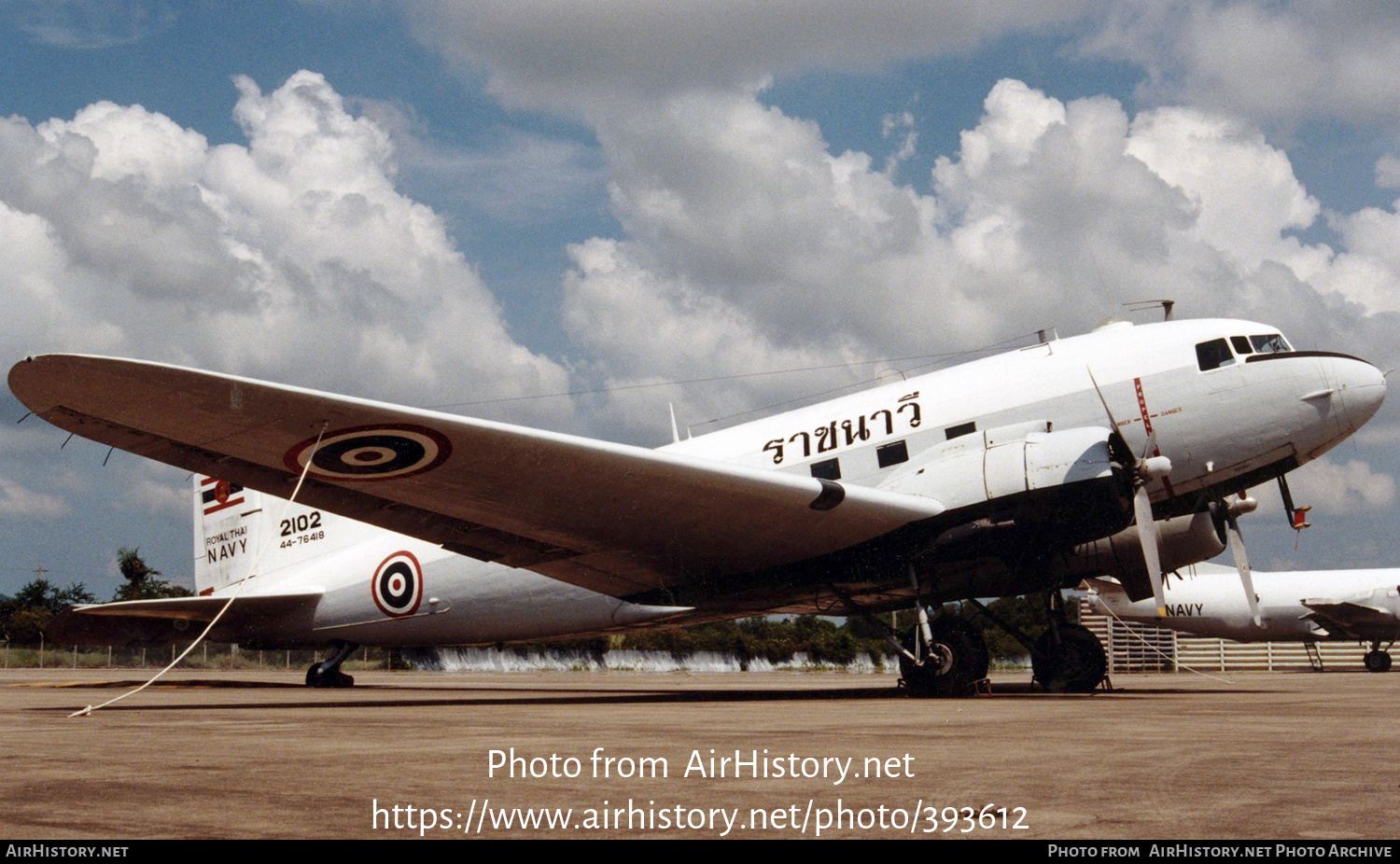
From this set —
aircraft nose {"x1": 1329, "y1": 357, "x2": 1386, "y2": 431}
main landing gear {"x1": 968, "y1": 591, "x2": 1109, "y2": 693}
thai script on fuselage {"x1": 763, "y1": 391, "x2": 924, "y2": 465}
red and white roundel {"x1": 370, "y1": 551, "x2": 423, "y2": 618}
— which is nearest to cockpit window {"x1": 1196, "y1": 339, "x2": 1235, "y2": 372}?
aircraft nose {"x1": 1329, "y1": 357, "x2": 1386, "y2": 431}

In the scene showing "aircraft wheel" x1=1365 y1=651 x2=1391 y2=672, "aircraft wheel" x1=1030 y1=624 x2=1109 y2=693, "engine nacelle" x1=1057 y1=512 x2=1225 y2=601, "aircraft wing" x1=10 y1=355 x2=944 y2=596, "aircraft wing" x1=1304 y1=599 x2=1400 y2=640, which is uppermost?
"aircraft wing" x1=10 y1=355 x2=944 y2=596

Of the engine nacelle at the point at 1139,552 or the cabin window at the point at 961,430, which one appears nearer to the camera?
the cabin window at the point at 961,430

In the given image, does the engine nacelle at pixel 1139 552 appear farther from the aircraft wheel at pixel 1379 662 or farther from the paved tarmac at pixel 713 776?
the aircraft wheel at pixel 1379 662

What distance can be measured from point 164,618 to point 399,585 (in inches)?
153

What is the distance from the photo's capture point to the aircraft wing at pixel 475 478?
11.3 metres

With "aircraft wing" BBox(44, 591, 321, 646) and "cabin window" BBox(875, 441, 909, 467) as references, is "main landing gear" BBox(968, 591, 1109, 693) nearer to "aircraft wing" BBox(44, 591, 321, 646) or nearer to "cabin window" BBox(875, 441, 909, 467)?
"cabin window" BBox(875, 441, 909, 467)

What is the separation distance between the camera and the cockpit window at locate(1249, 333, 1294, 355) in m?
15.4

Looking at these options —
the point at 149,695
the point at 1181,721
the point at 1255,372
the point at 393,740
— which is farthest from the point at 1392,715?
the point at 149,695

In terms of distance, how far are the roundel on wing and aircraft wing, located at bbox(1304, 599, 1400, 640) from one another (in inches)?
1670

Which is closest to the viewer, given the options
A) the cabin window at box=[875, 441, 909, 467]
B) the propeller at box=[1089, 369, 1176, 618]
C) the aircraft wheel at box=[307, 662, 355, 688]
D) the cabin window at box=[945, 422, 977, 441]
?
the propeller at box=[1089, 369, 1176, 618]

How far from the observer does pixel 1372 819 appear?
165 inches

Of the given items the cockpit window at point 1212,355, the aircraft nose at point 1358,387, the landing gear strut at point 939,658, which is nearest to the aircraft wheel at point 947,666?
the landing gear strut at point 939,658

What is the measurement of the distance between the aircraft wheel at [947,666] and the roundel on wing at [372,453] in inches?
271

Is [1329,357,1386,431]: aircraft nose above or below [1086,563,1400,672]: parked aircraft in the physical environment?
above
